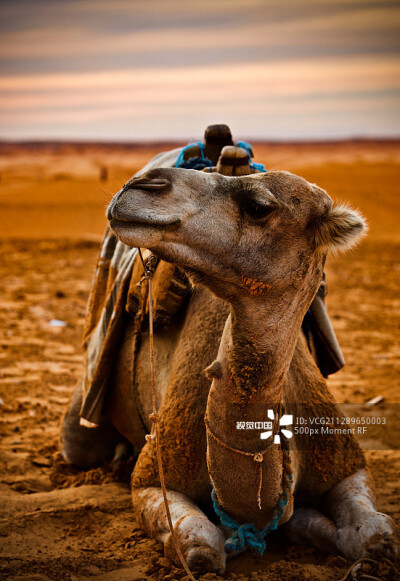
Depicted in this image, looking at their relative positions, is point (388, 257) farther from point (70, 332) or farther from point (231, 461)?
point (231, 461)

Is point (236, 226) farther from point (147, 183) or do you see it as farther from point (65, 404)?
point (65, 404)

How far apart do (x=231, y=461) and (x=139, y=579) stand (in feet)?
2.32

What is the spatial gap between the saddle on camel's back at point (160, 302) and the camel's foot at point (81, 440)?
1.14 feet

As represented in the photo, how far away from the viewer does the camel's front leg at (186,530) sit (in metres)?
2.98

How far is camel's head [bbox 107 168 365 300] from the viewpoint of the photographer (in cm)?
226

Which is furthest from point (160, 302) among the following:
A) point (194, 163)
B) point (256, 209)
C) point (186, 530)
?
point (256, 209)

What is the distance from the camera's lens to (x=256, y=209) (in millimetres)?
2504

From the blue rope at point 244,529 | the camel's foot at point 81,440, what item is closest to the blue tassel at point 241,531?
the blue rope at point 244,529

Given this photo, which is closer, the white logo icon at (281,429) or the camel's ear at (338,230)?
the camel's ear at (338,230)

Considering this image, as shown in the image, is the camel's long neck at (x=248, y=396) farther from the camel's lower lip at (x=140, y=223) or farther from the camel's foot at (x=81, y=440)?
the camel's foot at (x=81, y=440)

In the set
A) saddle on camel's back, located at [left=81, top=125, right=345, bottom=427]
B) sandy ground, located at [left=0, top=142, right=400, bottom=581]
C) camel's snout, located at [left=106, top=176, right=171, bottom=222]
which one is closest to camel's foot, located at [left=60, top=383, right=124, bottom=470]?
sandy ground, located at [left=0, top=142, right=400, bottom=581]

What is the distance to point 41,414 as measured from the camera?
5.51 m

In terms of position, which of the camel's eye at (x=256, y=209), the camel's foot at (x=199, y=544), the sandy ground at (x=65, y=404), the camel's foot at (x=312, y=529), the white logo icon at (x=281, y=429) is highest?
the camel's eye at (x=256, y=209)

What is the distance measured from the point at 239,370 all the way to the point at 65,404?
10.9 ft
